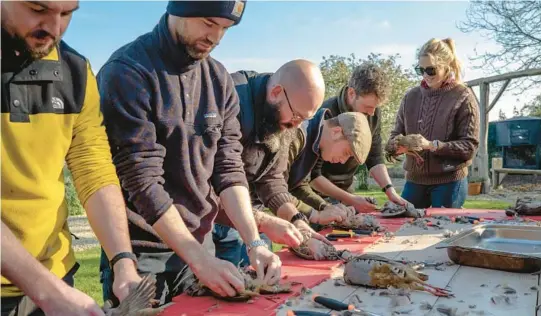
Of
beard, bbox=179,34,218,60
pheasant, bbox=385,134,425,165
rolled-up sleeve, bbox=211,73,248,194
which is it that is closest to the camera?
beard, bbox=179,34,218,60

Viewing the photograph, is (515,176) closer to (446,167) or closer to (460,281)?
(446,167)

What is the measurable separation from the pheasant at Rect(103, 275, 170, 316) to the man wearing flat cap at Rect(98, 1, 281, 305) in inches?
11.3

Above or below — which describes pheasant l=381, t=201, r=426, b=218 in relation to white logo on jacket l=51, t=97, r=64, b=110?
below

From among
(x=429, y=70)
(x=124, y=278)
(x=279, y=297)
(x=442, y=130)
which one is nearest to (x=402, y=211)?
(x=442, y=130)

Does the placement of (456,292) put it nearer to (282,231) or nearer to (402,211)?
(282,231)

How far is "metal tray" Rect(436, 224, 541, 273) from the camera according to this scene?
2305 millimetres

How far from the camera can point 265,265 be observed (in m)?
2.26

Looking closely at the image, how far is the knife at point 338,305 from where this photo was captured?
177 cm

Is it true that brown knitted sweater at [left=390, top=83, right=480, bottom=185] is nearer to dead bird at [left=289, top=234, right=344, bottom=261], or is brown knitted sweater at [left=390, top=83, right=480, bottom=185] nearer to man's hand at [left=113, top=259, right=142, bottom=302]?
dead bird at [left=289, top=234, right=344, bottom=261]

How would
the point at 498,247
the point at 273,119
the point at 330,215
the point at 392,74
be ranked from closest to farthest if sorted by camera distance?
the point at 498,247 < the point at 273,119 < the point at 330,215 < the point at 392,74

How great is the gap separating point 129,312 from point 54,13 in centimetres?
88

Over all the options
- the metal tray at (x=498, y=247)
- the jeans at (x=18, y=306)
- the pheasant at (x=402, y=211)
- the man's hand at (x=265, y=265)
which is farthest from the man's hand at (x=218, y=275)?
the pheasant at (x=402, y=211)

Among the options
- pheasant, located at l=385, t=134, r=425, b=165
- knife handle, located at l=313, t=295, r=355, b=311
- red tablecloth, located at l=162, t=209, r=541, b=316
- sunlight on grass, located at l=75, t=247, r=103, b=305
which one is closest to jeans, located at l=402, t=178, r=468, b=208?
pheasant, located at l=385, t=134, r=425, b=165

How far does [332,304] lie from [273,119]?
1.42 meters
